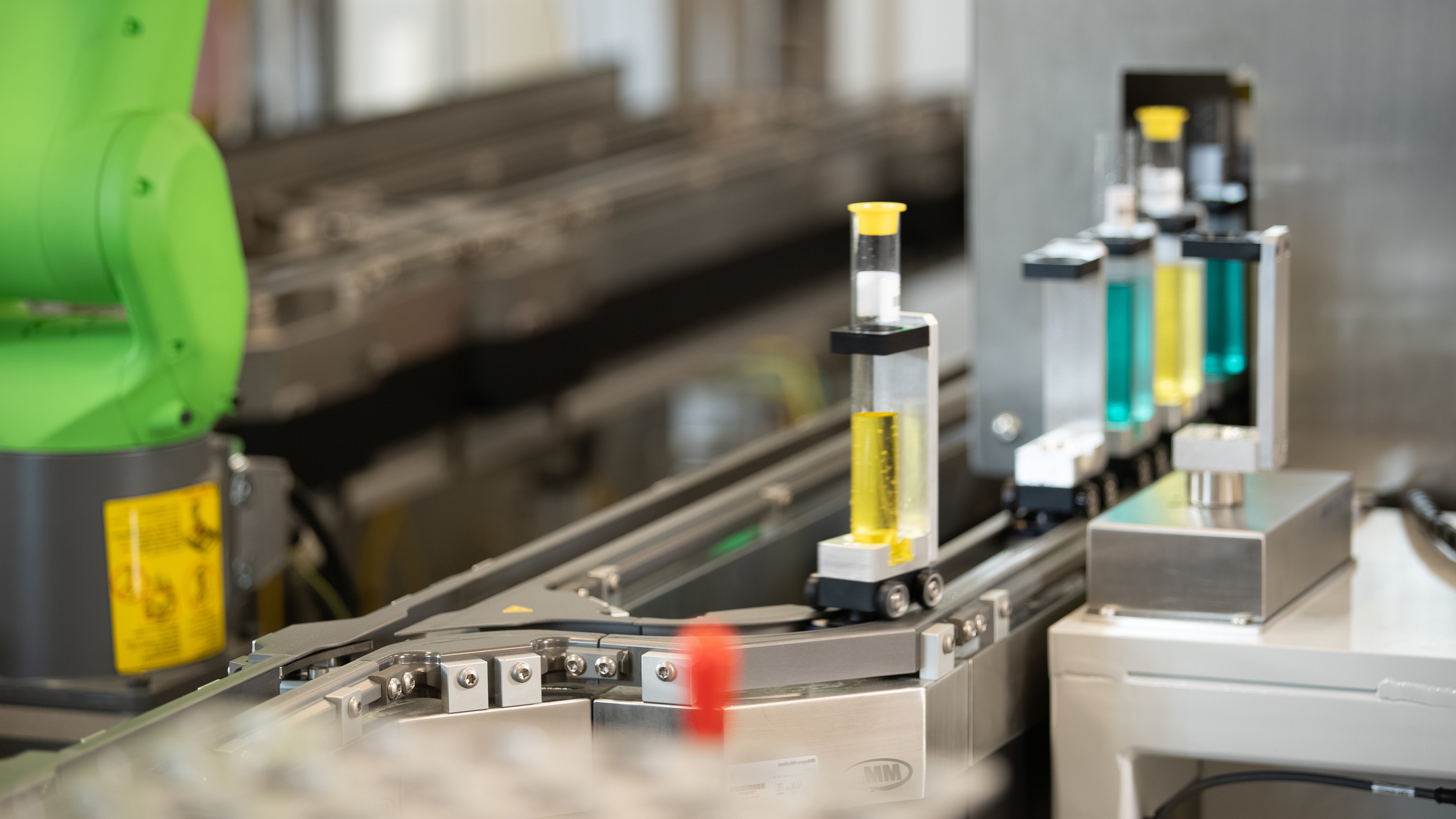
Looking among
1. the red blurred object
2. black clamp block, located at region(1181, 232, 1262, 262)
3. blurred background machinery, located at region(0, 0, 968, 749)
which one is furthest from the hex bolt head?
black clamp block, located at region(1181, 232, 1262, 262)

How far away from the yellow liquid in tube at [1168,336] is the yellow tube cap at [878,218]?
2.11 ft

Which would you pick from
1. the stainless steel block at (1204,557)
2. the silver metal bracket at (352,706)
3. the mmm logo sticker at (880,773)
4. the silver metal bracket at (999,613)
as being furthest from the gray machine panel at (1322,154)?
the silver metal bracket at (352,706)

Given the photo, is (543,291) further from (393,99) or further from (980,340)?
(393,99)

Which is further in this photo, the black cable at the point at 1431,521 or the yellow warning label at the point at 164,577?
the black cable at the point at 1431,521

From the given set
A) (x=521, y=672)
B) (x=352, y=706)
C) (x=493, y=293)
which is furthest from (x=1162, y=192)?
(x=493, y=293)

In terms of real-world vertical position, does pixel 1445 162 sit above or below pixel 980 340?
above

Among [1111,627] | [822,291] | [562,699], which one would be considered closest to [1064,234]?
[1111,627]

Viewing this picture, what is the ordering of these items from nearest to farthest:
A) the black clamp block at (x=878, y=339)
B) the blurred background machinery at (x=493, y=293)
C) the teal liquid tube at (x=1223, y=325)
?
the black clamp block at (x=878, y=339), the teal liquid tube at (x=1223, y=325), the blurred background machinery at (x=493, y=293)

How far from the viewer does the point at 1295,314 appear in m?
2.04

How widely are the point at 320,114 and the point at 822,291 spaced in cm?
307

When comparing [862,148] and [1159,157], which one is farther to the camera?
[862,148]

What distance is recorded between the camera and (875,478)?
1.42 meters

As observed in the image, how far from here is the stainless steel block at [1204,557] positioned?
1558 mm

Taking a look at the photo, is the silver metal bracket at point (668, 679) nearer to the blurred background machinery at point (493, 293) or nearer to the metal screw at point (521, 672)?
the metal screw at point (521, 672)
